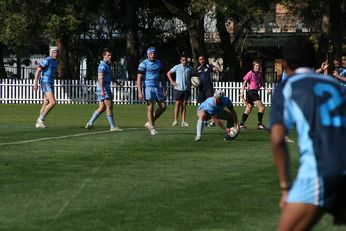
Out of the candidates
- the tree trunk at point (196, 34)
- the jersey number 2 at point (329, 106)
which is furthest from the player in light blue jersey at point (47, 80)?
the tree trunk at point (196, 34)

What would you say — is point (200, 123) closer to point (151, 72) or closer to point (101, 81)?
point (151, 72)

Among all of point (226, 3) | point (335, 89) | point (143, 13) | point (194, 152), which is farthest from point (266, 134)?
point (143, 13)

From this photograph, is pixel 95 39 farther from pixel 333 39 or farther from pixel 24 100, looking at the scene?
pixel 333 39

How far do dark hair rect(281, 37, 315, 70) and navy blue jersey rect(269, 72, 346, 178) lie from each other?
105 mm

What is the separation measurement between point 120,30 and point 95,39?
5413mm

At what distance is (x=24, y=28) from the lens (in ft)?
163

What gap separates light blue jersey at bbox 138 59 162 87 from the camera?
22.2 metres

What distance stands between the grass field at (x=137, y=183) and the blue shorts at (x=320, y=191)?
338cm

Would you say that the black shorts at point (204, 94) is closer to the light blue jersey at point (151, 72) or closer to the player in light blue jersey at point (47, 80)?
the light blue jersey at point (151, 72)

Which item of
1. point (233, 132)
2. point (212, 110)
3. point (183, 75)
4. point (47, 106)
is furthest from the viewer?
point (183, 75)

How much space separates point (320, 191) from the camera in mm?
6336

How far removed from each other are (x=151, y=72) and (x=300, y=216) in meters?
Result: 16.3

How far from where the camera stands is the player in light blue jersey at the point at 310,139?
6.34m

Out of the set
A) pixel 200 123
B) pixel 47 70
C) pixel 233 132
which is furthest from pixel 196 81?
pixel 200 123
